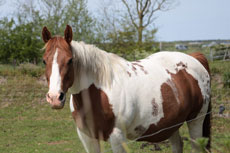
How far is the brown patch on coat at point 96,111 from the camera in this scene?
2.82 m

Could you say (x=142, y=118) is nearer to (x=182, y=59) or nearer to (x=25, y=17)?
(x=182, y=59)

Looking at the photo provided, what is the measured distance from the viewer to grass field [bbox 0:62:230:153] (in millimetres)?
5797

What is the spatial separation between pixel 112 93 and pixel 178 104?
0.92 meters

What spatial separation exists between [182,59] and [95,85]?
4.70ft

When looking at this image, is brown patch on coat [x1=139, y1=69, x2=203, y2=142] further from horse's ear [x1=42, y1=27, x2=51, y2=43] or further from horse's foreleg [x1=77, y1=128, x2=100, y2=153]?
horse's ear [x1=42, y1=27, x2=51, y2=43]

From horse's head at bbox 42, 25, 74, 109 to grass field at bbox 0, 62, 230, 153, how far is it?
1.45 meters

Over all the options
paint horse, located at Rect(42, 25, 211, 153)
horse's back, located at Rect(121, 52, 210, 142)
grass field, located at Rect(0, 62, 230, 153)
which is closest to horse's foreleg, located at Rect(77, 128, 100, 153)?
paint horse, located at Rect(42, 25, 211, 153)

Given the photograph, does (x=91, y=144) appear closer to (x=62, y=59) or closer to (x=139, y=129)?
(x=139, y=129)

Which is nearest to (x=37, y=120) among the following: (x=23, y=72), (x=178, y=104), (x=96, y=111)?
(x=23, y=72)

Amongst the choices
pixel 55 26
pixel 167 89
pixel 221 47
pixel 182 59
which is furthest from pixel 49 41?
pixel 221 47

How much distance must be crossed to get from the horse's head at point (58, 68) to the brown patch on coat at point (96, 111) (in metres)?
0.25

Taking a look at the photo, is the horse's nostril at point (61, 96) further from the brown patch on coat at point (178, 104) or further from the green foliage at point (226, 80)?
the green foliage at point (226, 80)

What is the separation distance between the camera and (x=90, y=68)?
9.63 ft

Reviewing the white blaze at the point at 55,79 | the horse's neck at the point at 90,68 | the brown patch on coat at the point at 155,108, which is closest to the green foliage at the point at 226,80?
the brown patch on coat at the point at 155,108
